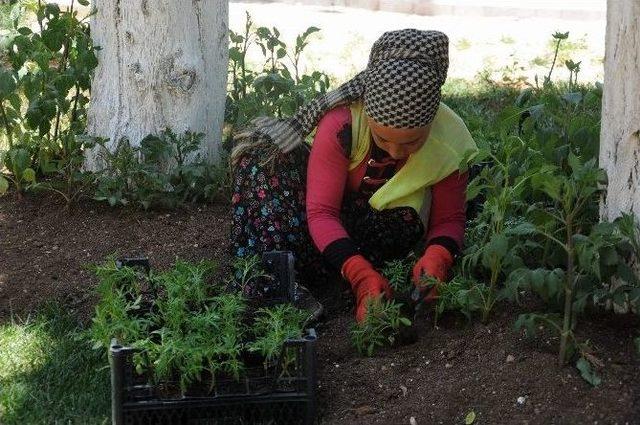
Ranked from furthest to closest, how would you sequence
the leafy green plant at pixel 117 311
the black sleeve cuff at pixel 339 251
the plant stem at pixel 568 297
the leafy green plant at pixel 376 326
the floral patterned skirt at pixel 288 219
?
the floral patterned skirt at pixel 288 219, the black sleeve cuff at pixel 339 251, the leafy green plant at pixel 376 326, the leafy green plant at pixel 117 311, the plant stem at pixel 568 297

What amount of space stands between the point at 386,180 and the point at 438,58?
52 cm

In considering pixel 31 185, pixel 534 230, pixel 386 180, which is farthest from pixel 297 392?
pixel 31 185

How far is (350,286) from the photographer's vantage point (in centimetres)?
387

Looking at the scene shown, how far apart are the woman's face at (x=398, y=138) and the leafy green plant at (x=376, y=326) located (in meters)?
0.51

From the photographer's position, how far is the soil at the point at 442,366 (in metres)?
2.87

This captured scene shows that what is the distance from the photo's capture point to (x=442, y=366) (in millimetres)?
3178

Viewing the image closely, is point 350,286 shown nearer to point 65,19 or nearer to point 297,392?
point 297,392

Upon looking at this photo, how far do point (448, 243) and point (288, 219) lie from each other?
59 cm

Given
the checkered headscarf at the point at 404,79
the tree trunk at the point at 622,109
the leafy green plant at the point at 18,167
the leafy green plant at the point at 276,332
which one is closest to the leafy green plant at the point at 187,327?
the leafy green plant at the point at 276,332

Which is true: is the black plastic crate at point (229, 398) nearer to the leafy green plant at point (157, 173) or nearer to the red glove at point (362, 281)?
the red glove at point (362, 281)

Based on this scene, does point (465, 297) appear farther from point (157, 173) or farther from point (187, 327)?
point (157, 173)

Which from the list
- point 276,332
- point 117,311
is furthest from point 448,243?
point 117,311

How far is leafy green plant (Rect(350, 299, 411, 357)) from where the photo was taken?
3.25 metres

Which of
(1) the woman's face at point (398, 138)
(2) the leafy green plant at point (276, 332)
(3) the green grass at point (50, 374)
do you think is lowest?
Answer: (3) the green grass at point (50, 374)
